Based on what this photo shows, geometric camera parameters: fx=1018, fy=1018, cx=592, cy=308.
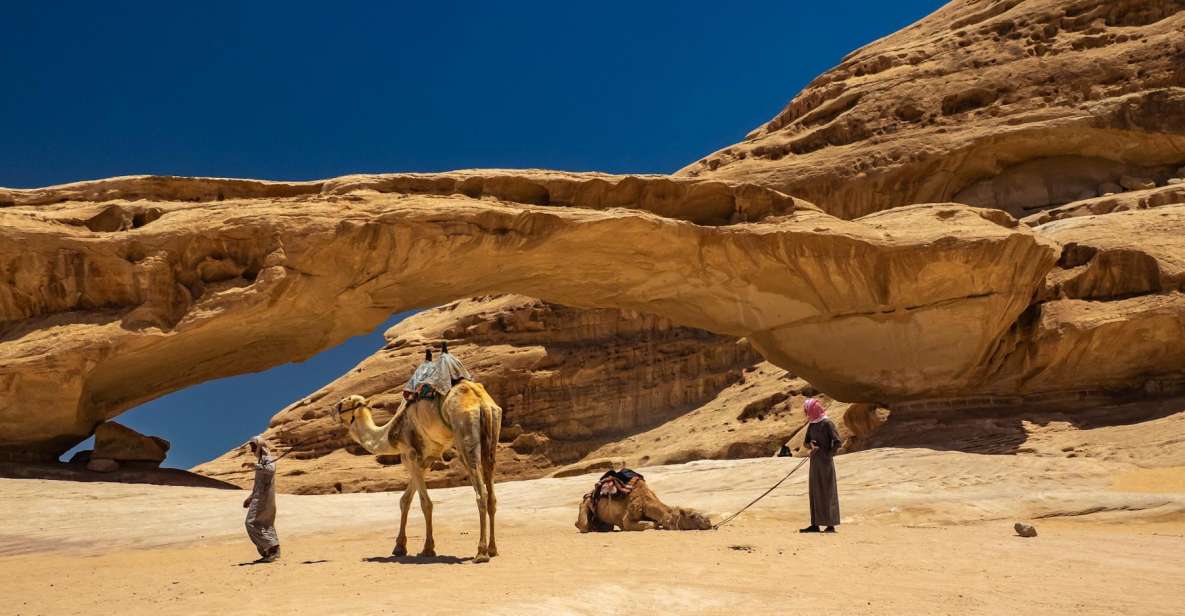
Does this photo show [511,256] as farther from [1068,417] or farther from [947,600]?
[947,600]

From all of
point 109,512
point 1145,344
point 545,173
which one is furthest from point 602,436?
point 109,512

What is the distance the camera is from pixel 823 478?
11219mm

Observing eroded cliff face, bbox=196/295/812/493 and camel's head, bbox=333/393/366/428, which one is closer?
camel's head, bbox=333/393/366/428

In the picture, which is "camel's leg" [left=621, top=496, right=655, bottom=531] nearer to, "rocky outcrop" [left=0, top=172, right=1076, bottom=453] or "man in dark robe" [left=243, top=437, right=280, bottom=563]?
"man in dark robe" [left=243, top=437, right=280, bottom=563]

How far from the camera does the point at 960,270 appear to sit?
58.5 ft

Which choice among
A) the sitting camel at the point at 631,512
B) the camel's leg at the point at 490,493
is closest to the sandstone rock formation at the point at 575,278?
the sitting camel at the point at 631,512

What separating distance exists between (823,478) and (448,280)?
909 cm

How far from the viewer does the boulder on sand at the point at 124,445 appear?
56.5 ft

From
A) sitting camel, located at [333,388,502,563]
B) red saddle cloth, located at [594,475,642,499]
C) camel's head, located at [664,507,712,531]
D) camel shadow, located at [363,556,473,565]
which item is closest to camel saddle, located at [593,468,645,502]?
red saddle cloth, located at [594,475,642,499]

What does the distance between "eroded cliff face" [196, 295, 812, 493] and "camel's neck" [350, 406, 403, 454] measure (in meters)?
17.6

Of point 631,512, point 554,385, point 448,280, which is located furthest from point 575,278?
point 554,385

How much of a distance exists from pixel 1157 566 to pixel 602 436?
23439 millimetres

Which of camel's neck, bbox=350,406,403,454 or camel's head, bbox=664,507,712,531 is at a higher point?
camel's neck, bbox=350,406,403,454

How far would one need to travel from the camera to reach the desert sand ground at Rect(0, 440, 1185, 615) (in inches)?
257
